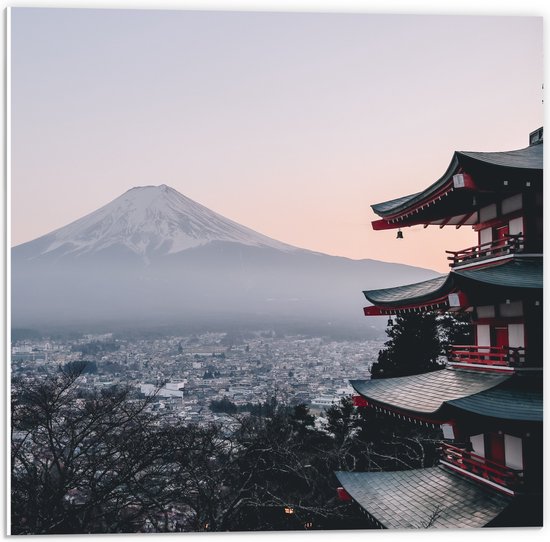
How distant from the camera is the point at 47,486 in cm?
732

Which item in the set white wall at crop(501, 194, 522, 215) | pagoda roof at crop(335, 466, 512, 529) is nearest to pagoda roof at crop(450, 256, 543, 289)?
white wall at crop(501, 194, 522, 215)

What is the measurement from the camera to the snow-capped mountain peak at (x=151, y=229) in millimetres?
10242

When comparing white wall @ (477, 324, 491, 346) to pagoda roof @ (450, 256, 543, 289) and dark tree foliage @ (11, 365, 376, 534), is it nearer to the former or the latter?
pagoda roof @ (450, 256, 543, 289)

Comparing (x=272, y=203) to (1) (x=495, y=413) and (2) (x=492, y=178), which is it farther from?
(1) (x=495, y=413)

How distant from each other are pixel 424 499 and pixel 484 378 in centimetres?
112

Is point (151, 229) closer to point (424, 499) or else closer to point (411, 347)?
point (411, 347)

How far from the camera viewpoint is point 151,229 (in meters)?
13.6

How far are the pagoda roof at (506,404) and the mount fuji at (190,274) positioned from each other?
5.28m

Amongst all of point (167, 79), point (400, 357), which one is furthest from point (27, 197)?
point (400, 357)

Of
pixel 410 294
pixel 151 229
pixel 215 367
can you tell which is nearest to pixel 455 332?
pixel 215 367

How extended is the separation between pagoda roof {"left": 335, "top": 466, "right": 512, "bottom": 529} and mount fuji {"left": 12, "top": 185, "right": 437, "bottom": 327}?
454 cm

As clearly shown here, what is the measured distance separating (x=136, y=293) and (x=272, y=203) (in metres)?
5.41

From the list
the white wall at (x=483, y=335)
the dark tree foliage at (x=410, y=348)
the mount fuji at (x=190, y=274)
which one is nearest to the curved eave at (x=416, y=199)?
the white wall at (x=483, y=335)

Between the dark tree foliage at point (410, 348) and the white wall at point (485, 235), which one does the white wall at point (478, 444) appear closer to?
the white wall at point (485, 235)
